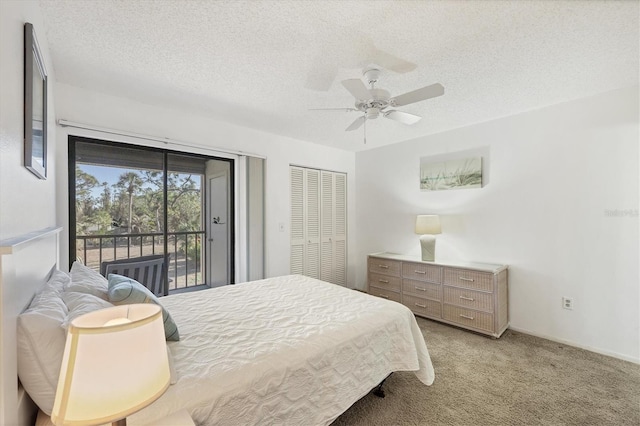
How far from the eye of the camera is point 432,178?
12.9 ft

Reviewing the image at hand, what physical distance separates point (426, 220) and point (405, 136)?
1283 mm

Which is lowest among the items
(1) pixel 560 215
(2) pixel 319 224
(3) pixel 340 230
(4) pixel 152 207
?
(3) pixel 340 230

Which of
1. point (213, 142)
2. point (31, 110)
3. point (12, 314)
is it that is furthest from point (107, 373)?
point (213, 142)

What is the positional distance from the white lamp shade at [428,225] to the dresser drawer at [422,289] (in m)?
0.67

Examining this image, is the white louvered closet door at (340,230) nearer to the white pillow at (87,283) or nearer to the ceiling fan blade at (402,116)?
the ceiling fan blade at (402,116)

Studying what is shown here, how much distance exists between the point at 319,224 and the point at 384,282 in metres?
1.36

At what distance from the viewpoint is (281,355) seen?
1.45 m

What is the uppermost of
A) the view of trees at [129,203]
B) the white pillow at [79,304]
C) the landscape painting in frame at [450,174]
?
the landscape painting in frame at [450,174]

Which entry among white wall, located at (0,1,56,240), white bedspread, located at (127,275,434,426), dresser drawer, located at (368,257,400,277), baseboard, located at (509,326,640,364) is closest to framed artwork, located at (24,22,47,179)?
white wall, located at (0,1,56,240)

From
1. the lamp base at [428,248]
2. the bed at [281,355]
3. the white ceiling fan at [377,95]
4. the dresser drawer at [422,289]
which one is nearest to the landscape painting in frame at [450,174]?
the lamp base at [428,248]

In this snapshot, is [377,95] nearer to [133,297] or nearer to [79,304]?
[133,297]

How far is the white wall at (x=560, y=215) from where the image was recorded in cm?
258

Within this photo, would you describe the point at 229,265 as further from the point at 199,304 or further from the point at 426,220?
the point at 426,220

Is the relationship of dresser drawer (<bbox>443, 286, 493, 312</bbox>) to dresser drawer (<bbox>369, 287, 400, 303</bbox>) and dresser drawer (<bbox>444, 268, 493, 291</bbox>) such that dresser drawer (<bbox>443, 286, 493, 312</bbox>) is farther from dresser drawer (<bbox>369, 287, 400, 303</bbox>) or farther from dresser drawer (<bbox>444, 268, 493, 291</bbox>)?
dresser drawer (<bbox>369, 287, 400, 303</bbox>)
